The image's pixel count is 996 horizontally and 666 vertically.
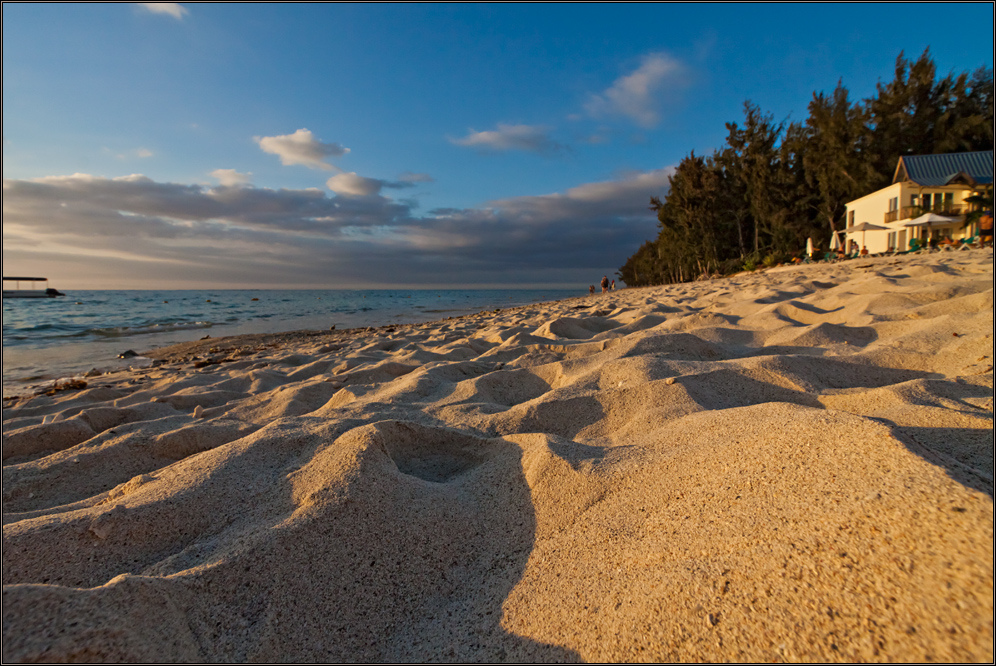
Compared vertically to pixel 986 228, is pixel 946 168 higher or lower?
higher

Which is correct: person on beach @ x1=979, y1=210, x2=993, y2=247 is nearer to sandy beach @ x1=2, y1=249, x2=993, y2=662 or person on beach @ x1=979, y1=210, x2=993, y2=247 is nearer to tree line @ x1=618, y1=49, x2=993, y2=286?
tree line @ x1=618, y1=49, x2=993, y2=286

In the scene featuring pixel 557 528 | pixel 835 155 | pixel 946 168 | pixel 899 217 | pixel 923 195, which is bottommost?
pixel 557 528

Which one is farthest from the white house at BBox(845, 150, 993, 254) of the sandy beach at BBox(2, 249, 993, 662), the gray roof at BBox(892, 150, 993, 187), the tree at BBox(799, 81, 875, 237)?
the sandy beach at BBox(2, 249, 993, 662)

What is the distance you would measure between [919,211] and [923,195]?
5.60 feet

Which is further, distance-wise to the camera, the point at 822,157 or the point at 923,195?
the point at 822,157

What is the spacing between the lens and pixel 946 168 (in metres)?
19.1

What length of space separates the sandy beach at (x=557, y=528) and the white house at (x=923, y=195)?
21.2m

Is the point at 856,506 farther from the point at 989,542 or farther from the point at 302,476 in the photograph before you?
the point at 302,476

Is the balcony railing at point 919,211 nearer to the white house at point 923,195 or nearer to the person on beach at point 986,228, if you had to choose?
the white house at point 923,195

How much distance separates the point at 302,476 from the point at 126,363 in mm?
7834

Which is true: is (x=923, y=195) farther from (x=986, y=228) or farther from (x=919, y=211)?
(x=986, y=228)

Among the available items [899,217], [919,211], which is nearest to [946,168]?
[899,217]

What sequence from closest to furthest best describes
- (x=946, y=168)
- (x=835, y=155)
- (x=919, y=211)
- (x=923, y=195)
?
(x=919, y=211)
(x=923, y=195)
(x=946, y=168)
(x=835, y=155)

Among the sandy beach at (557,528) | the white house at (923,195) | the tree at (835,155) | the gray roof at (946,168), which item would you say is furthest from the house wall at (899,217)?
the sandy beach at (557,528)
